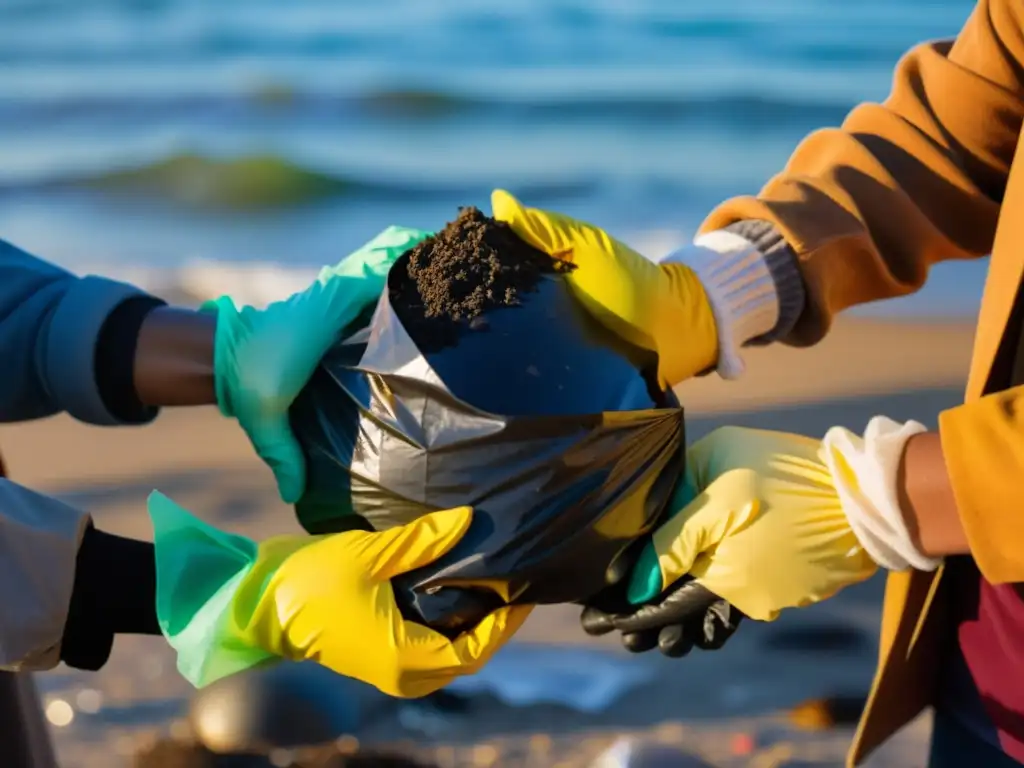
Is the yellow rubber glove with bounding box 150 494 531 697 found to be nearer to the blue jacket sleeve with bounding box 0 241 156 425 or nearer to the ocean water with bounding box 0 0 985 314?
the blue jacket sleeve with bounding box 0 241 156 425

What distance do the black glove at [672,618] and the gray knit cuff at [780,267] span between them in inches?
14.6

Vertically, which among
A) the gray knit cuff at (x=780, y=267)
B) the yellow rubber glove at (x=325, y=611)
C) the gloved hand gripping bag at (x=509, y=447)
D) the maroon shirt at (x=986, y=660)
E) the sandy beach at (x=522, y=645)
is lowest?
the sandy beach at (x=522, y=645)

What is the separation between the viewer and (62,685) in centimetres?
208

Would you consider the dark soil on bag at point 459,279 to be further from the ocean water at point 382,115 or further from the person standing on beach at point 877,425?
the ocean water at point 382,115

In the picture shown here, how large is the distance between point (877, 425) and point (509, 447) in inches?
14.6

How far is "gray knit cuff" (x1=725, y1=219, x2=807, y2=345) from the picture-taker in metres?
1.19

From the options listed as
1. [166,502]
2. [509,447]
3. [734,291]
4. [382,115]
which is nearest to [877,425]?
[734,291]

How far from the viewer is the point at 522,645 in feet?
7.27

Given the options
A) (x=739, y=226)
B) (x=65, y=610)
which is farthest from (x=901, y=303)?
(x=65, y=610)

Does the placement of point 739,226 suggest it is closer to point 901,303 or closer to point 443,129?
point 901,303

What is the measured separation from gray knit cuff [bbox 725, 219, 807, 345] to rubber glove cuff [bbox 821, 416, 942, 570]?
258 mm

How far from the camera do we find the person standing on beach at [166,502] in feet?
3.20

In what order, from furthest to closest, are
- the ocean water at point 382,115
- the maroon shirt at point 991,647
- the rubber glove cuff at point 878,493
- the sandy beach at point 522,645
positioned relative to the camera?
the ocean water at point 382,115 < the sandy beach at point 522,645 < the maroon shirt at point 991,647 < the rubber glove cuff at point 878,493

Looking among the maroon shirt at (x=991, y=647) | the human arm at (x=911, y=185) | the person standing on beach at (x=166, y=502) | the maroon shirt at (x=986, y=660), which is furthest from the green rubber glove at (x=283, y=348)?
the maroon shirt at (x=986, y=660)
